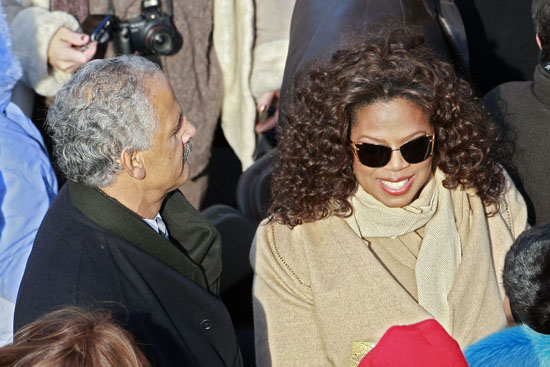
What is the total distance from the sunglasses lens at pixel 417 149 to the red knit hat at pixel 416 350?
36.5 inches

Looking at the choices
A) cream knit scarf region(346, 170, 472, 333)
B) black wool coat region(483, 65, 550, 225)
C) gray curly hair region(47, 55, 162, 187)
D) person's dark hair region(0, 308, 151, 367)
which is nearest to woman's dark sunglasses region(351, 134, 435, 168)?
cream knit scarf region(346, 170, 472, 333)

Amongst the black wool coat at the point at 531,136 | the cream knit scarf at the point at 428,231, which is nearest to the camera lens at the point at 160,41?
the cream knit scarf at the point at 428,231

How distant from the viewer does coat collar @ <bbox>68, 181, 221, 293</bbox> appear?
2248mm

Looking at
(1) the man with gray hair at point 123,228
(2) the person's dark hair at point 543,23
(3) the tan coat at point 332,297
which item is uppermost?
(2) the person's dark hair at point 543,23

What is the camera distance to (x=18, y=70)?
2.92 meters

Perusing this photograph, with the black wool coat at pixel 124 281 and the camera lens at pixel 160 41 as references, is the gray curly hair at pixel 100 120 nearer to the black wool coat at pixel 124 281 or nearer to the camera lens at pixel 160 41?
the black wool coat at pixel 124 281

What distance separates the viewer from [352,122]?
2543 mm

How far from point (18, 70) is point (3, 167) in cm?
38

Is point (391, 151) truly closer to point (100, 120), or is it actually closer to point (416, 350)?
point (100, 120)

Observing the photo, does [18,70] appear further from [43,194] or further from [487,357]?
[487,357]

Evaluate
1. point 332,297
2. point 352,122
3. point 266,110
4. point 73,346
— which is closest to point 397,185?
point 352,122

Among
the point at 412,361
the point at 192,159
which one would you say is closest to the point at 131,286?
the point at 412,361

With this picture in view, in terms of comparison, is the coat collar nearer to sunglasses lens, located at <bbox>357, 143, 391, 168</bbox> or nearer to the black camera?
sunglasses lens, located at <bbox>357, 143, 391, 168</bbox>

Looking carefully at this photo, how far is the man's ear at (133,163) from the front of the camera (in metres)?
2.31
